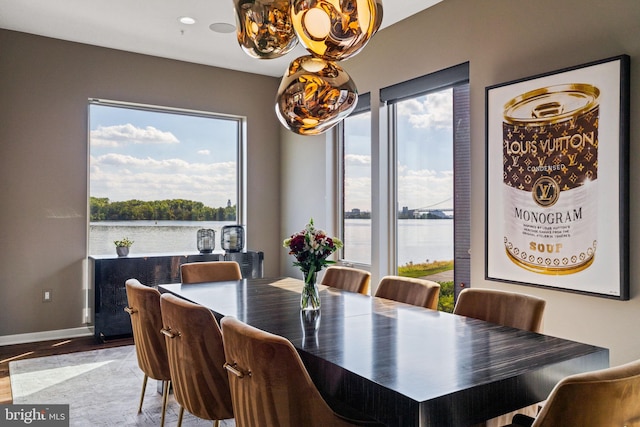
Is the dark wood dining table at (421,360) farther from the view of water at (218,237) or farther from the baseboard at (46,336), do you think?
the baseboard at (46,336)

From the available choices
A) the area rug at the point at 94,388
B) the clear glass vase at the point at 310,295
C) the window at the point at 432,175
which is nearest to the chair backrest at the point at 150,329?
the area rug at the point at 94,388

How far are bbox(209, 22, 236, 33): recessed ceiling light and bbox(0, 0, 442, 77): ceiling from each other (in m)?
0.05

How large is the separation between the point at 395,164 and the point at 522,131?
1.53 meters

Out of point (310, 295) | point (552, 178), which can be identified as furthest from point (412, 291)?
point (552, 178)

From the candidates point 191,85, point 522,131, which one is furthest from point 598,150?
point 191,85

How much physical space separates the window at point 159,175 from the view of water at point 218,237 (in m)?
0.01

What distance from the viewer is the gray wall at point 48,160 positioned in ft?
15.1

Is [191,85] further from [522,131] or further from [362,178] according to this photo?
[522,131]

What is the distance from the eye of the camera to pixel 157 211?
5562mm

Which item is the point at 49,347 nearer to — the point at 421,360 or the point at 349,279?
the point at 349,279

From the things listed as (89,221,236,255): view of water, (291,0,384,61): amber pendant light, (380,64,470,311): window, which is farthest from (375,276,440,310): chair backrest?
(89,221,236,255): view of water

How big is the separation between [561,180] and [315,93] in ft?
5.70

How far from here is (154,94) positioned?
5.38 meters

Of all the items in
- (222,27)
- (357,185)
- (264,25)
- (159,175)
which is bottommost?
(357,185)
